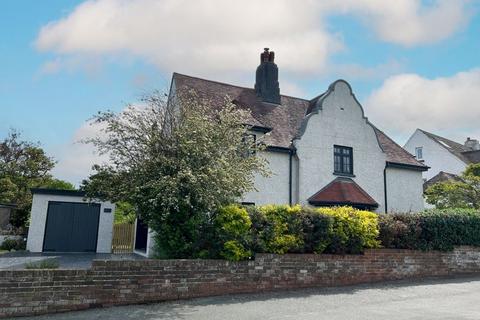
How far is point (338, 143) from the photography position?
20.8m

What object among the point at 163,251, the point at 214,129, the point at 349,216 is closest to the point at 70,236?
the point at 163,251

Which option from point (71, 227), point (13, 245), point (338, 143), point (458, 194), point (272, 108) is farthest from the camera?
point (272, 108)

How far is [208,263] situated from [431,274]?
823 centimetres

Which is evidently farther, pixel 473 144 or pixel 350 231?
pixel 473 144

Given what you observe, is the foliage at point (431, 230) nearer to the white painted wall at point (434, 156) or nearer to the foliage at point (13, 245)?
the foliage at point (13, 245)

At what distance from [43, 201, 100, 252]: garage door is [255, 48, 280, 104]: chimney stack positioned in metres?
11.2

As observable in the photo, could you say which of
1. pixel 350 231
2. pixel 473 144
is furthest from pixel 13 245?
pixel 473 144

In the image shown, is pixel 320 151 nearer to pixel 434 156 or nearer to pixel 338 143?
pixel 338 143

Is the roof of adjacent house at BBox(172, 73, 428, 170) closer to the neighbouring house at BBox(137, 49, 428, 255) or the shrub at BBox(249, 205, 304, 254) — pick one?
the neighbouring house at BBox(137, 49, 428, 255)

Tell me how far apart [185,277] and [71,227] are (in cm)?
1297

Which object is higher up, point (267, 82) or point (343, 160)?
point (267, 82)

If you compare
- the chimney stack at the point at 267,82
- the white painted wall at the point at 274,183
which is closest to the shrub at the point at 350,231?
the white painted wall at the point at 274,183

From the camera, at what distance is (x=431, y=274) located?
1350cm

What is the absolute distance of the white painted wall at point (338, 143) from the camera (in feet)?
64.8
